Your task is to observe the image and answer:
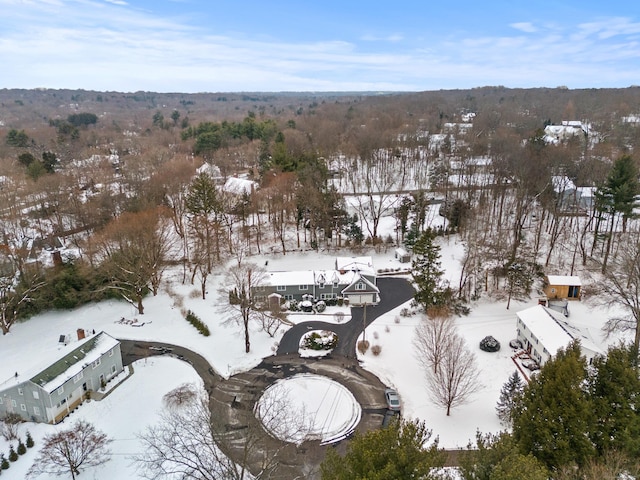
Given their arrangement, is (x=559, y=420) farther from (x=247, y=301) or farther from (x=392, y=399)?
(x=247, y=301)

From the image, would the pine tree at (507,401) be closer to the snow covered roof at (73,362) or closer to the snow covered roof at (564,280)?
the snow covered roof at (564,280)

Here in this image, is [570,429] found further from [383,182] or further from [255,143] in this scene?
[255,143]

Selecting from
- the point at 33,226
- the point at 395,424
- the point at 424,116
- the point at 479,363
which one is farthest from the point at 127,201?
the point at 424,116

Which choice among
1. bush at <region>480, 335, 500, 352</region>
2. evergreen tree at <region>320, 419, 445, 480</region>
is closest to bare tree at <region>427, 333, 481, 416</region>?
bush at <region>480, 335, 500, 352</region>

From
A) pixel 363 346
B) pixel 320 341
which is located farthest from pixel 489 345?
pixel 320 341

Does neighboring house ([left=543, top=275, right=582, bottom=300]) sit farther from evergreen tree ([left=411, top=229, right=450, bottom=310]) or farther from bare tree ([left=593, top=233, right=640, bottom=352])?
evergreen tree ([left=411, top=229, right=450, bottom=310])
